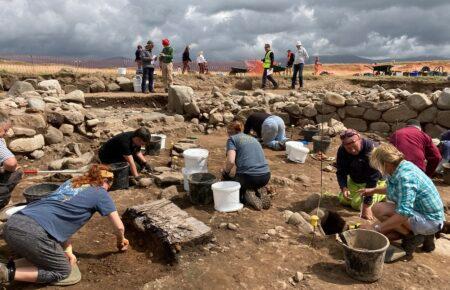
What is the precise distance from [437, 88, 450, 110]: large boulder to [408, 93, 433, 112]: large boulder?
0.22 meters

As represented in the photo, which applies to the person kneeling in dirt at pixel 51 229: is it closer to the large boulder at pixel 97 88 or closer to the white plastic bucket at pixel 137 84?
the white plastic bucket at pixel 137 84

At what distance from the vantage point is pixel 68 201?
147 inches

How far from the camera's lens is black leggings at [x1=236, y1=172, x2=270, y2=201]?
5.43 metres

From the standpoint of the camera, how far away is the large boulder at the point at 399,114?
10.5 meters

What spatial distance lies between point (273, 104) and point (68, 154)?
20.1 feet

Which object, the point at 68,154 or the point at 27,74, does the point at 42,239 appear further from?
the point at 27,74

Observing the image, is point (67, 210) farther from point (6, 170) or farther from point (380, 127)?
point (380, 127)

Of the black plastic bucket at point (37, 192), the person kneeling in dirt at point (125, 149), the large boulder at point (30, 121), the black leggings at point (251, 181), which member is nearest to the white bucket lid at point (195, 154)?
the person kneeling in dirt at point (125, 149)

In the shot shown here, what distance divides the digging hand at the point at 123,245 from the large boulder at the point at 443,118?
8944 millimetres

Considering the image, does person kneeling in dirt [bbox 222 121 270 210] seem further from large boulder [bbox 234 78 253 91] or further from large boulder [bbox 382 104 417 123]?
large boulder [bbox 234 78 253 91]

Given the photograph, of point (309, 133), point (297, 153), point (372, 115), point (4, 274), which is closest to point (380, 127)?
point (372, 115)

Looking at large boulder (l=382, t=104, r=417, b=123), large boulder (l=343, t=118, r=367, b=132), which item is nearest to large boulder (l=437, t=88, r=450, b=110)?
large boulder (l=382, t=104, r=417, b=123)

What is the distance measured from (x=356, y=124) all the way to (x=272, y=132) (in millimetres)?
3672

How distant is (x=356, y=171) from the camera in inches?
215
